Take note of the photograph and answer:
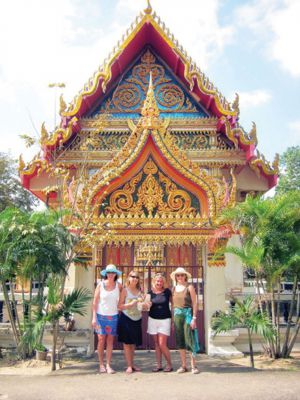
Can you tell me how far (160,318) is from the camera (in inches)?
239

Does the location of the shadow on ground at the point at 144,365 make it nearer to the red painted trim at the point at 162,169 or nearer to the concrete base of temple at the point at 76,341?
the concrete base of temple at the point at 76,341

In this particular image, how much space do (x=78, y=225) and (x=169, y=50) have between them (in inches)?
249

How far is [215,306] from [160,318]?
1.96 meters

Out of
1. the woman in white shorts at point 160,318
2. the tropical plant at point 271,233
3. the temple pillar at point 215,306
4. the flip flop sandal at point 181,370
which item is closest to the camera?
the flip flop sandal at point 181,370

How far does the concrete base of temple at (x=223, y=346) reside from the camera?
7445mm

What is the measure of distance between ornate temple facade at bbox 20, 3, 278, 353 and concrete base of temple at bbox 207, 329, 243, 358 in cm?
9

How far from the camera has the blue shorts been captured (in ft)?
19.8

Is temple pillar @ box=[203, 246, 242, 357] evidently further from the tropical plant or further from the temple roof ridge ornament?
the temple roof ridge ornament

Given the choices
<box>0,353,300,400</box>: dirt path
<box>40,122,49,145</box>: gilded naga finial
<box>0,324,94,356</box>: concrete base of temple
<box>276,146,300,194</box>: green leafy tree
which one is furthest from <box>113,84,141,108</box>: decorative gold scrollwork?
<box>276,146,300,194</box>: green leafy tree

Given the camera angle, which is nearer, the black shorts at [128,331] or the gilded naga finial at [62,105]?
the black shorts at [128,331]

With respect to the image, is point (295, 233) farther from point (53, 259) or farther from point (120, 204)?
point (53, 259)

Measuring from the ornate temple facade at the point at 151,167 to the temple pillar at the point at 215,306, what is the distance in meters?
0.02

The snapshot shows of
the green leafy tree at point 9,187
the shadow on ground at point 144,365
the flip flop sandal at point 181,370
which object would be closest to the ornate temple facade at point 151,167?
the shadow on ground at point 144,365

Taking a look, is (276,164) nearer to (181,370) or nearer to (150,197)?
(150,197)
